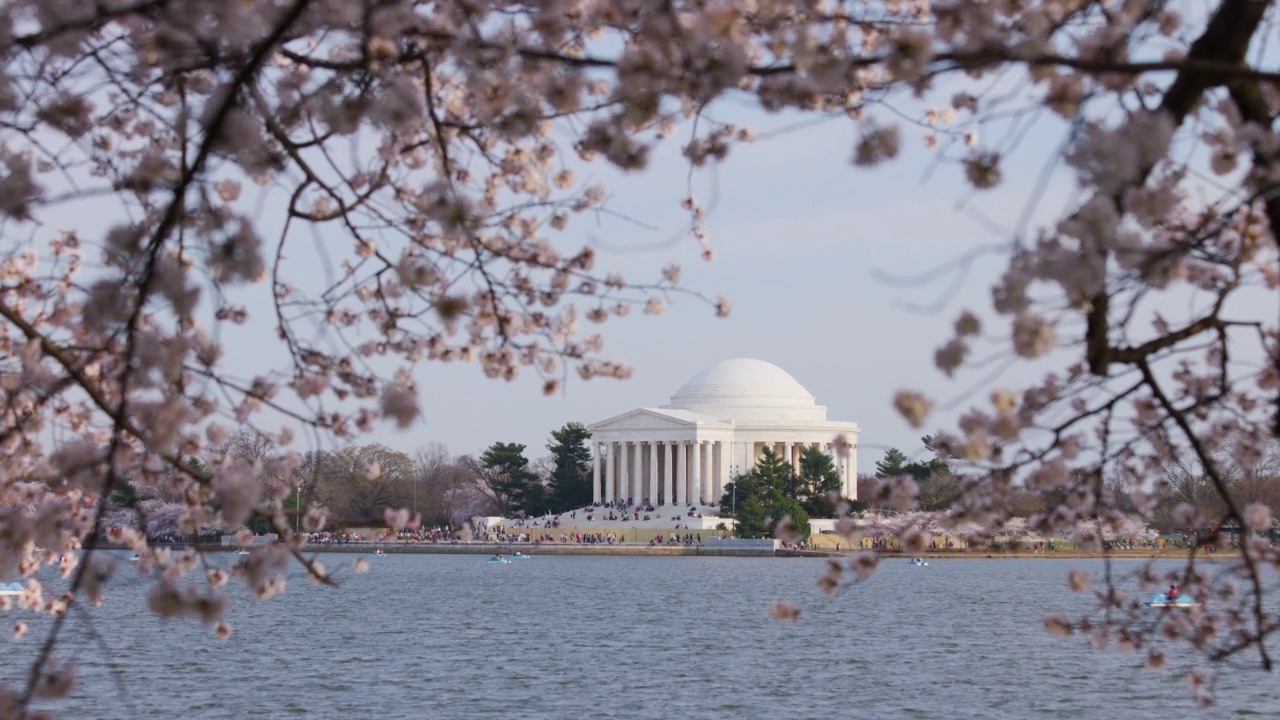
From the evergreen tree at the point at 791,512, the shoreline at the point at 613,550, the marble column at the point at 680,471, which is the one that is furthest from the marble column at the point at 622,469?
the evergreen tree at the point at 791,512

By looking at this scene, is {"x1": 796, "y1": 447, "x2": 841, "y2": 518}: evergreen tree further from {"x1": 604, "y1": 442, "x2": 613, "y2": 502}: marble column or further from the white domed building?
{"x1": 604, "y1": 442, "x2": 613, "y2": 502}: marble column

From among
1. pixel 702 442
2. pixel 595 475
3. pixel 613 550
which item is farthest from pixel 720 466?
pixel 613 550

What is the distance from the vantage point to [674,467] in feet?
420

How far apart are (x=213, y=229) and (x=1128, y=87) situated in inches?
152

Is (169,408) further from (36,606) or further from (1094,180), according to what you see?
(36,606)

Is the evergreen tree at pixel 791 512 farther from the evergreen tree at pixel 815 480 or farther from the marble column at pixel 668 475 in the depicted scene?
the marble column at pixel 668 475

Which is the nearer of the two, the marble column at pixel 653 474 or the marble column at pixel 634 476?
the marble column at pixel 653 474

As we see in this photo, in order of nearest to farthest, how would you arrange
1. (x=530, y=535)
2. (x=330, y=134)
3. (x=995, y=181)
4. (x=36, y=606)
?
(x=995, y=181)
(x=330, y=134)
(x=36, y=606)
(x=530, y=535)

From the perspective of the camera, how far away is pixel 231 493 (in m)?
6.93

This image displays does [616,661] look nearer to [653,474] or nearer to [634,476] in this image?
[653,474]

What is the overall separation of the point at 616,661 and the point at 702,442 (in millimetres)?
89491

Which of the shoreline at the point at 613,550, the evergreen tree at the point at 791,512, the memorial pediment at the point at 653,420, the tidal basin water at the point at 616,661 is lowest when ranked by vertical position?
the tidal basin water at the point at 616,661

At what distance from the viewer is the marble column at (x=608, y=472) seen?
4956 inches

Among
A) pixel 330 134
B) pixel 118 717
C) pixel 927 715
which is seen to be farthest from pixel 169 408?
pixel 927 715
